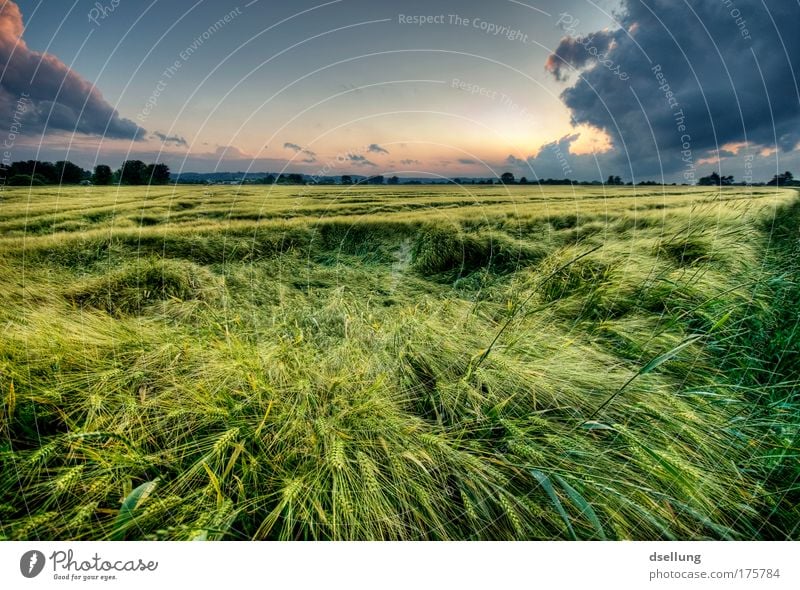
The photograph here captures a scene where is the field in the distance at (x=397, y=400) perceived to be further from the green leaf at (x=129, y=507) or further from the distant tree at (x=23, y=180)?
the distant tree at (x=23, y=180)

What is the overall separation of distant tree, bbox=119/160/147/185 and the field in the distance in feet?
2.26

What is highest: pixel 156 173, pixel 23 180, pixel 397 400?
A: pixel 156 173

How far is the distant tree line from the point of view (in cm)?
245

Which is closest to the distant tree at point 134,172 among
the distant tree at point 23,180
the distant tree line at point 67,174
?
the distant tree line at point 67,174

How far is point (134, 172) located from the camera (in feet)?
11.3

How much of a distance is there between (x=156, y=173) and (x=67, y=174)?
0.64m

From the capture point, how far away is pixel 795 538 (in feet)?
5.10

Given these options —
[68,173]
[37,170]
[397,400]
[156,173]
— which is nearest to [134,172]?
[156,173]

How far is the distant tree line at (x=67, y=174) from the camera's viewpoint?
2.45m

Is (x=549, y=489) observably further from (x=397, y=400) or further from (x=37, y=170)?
(x=37, y=170)

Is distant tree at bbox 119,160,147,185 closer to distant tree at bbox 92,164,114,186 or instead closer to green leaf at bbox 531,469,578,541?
distant tree at bbox 92,164,114,186

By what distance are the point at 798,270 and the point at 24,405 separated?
4871 mm

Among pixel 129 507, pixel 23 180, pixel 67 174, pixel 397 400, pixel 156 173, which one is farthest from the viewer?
pixel 156 173

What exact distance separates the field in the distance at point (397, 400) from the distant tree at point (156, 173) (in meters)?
0.73
